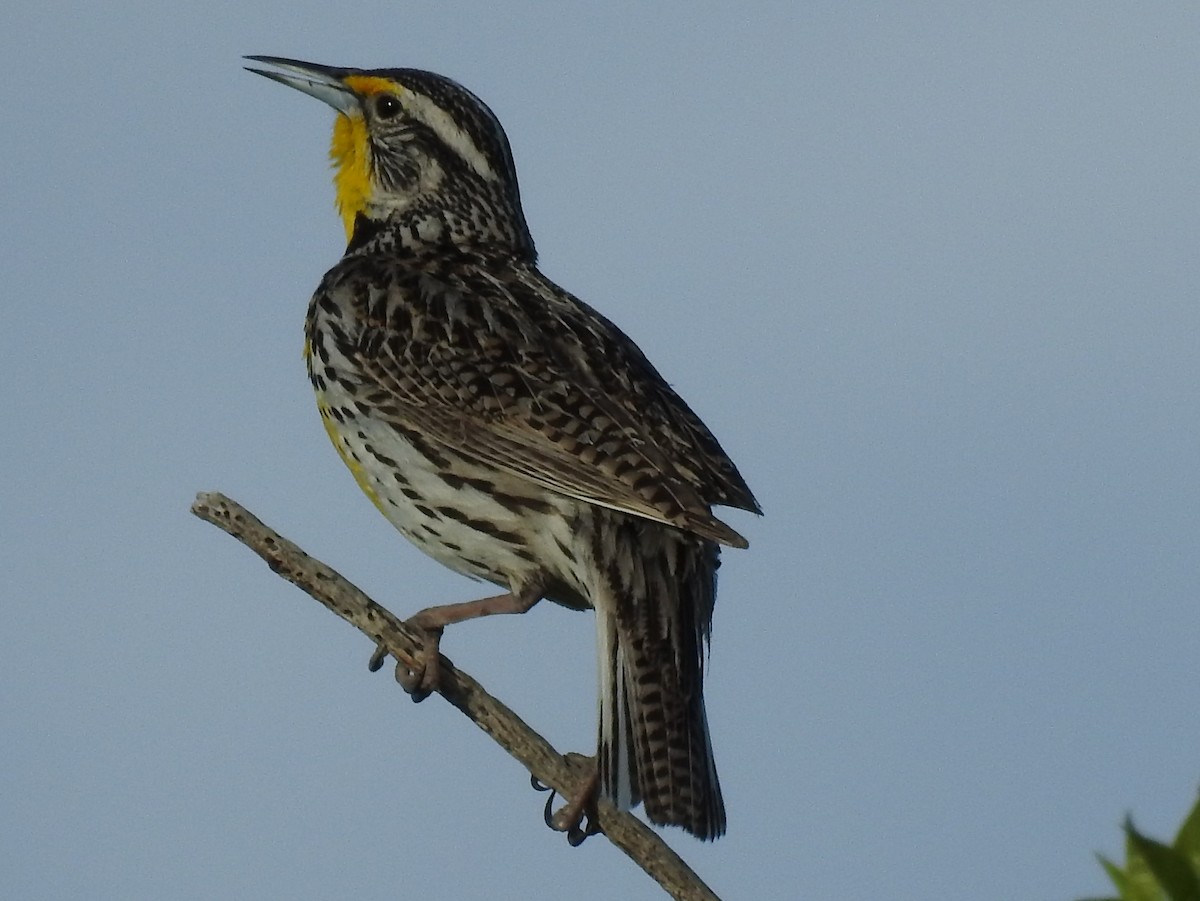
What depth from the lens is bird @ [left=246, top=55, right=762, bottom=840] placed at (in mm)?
3863

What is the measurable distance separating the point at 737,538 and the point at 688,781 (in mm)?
502

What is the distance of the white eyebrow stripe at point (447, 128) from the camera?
554cm

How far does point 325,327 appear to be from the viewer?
4895 millimetres

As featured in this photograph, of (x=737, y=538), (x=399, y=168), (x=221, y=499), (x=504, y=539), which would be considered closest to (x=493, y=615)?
(x=504, y=539)

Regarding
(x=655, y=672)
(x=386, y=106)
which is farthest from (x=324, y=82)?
(x=655, y=672)

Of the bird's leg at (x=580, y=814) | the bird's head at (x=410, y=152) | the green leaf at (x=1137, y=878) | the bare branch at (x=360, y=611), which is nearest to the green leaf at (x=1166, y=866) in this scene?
the green leaf at (x=1137, y=878)

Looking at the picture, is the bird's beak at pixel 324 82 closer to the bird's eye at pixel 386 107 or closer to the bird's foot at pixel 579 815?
the bird's eye at pixel 386 107

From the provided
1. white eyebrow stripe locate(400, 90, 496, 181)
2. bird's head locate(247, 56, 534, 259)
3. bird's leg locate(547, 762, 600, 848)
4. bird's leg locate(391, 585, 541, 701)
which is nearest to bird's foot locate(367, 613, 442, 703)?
bird's leg locate(391, 585, 541, 701)

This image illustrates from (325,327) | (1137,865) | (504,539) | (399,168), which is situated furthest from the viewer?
(399,168)

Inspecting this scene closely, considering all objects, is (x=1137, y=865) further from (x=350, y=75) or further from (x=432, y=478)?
(x=350, y=75)

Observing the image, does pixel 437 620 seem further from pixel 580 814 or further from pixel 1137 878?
pixel 1137 878

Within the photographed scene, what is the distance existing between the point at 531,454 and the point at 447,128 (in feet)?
5.54

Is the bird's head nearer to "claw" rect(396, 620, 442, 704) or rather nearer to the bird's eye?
the bird's eye

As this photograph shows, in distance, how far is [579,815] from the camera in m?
3.54
